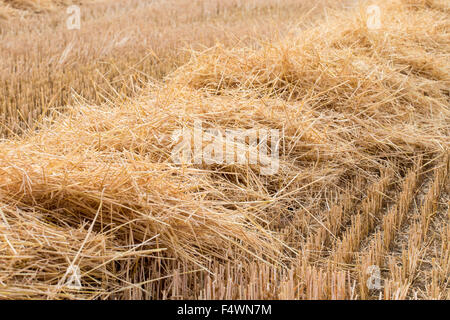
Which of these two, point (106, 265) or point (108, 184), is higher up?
point (108, 184)

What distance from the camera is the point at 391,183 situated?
296cm

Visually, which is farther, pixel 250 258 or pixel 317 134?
pixel 317 134

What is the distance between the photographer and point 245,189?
263 cm

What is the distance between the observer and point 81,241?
6.75ft

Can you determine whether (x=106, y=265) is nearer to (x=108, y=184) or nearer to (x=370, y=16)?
(x=108, y=184)

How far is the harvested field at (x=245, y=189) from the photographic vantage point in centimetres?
199

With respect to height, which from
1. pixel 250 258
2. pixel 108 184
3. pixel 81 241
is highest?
pixel 108 184

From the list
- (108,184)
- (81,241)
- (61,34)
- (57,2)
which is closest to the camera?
(81,241)

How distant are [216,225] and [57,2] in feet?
24.0

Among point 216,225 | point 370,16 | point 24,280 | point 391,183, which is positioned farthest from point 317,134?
point 370,16

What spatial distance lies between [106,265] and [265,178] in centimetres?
112

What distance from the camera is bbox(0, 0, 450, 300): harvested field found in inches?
78.3
